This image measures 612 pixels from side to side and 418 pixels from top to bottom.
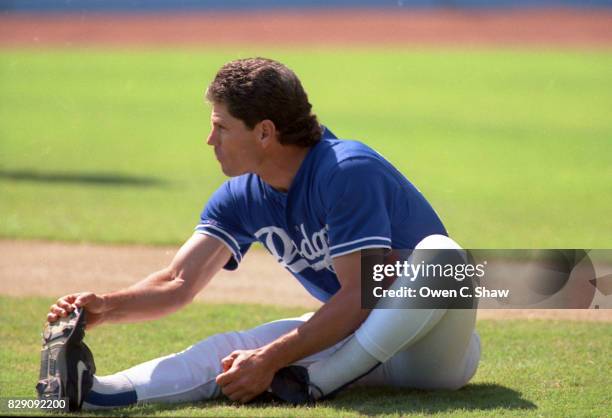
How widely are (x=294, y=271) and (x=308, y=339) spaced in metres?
0.58

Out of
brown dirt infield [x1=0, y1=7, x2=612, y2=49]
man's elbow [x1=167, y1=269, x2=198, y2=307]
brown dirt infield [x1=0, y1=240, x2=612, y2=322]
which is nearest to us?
man's elbow [x1=167, y1=269, x2=198, y2=307]

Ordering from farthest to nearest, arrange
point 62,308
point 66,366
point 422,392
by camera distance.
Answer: point 422,392 < point 62,308 < point 66,366

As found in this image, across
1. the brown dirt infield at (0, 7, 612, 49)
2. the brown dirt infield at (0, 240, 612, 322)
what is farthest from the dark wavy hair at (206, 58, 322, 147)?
the brown dirt infield at (0, 7, 612, 49)

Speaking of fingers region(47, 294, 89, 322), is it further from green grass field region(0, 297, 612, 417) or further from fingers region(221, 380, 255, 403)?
fingers region(221, 380, 255, 403)

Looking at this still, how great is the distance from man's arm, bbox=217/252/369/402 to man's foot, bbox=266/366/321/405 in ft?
0.22

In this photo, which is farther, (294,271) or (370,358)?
(294,271)

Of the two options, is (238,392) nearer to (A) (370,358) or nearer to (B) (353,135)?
(A) (370,358)

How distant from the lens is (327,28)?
35125 mm

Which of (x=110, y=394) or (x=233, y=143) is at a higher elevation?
(x=233, y=143)

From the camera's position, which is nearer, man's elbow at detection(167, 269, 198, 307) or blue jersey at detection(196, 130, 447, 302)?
blue jersey at detection(196, 130, 447, 302)

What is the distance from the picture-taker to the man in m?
3.67

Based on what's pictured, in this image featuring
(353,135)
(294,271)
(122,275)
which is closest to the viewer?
(294,271)

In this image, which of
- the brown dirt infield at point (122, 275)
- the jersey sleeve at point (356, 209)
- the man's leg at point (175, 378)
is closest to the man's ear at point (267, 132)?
the jersey sleeve at point (356, 209)

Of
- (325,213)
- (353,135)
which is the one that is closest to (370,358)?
(325,213)
